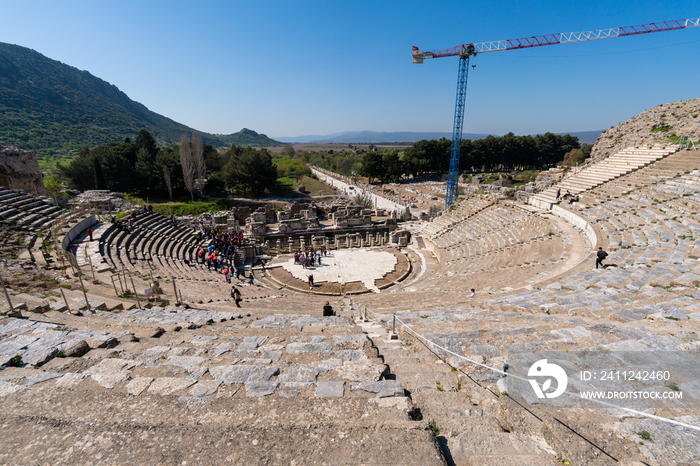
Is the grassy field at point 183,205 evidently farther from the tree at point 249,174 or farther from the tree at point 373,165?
the tree at point 373,165

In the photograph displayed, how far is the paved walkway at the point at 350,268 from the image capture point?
1895 cm

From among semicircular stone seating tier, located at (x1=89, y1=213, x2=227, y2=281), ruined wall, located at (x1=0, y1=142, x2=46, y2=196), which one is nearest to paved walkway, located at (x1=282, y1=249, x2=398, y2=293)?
semicircular stone seating tier, located at (x1=89, y1=213, x2=227, y2=281)

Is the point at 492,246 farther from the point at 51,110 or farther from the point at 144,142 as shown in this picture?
the point at 51,110

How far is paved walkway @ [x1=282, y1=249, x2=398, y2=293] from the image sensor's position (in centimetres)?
1895

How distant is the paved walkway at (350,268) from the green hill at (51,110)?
8045 cm

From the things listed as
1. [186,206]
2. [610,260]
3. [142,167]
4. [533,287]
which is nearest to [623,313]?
[533,287]

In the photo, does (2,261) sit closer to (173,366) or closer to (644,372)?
(173,366)

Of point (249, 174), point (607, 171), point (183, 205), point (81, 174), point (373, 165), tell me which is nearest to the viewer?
point (607, 171)

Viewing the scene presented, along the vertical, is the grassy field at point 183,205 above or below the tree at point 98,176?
below

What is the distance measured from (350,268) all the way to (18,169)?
27.9 meters

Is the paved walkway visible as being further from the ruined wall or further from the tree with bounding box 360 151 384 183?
the tree with bounding box 360 151 384 183

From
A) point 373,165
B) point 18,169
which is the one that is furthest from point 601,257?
point 373,165

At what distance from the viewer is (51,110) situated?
4505 inches

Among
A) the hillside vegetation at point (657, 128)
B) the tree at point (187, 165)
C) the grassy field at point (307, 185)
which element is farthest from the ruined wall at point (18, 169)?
the hillside vegetation at point (657, 128)
